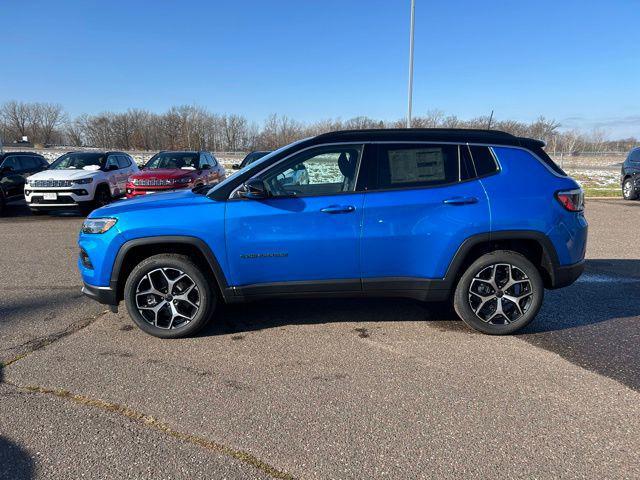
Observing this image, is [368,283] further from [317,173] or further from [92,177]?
[92,177]

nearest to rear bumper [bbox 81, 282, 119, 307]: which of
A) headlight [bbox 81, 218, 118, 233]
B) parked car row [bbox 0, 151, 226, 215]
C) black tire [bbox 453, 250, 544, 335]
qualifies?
headlight [bbox 81, 218, 118, 233]

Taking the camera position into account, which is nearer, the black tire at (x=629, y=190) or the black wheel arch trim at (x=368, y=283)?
the black wheel arch trim at (x=368, y=283)

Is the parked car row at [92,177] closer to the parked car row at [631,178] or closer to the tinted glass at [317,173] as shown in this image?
the tinted glass at [317,173]

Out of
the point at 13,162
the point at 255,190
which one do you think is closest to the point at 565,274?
the point at 255,190

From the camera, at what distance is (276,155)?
4109mm

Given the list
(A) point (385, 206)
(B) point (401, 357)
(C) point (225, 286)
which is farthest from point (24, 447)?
(A) point (385, 206)

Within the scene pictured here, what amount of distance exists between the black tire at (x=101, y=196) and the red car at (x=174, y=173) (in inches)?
35.2

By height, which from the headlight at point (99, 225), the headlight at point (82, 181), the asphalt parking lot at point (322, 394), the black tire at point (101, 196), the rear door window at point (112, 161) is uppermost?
the rear door window at point (112, 161)

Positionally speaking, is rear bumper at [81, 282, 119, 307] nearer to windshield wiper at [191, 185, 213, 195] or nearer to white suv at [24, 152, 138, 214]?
windshield wiper at [191, 185, 213, 195]

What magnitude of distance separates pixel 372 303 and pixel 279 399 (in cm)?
215

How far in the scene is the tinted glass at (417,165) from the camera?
400cm

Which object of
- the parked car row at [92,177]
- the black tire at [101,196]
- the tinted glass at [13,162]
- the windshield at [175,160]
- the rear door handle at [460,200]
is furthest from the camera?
the tinted glass at [13,162]

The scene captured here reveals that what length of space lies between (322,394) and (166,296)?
1811mm

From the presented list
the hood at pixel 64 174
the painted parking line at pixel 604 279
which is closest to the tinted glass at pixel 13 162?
the hood at pixel 64 174
